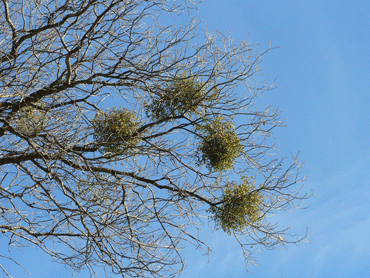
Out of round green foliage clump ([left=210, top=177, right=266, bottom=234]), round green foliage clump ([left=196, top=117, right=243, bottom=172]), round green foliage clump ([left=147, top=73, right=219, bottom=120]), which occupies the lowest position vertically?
round green foliage clump ([left=210, top=177, right=266, bottom=234])

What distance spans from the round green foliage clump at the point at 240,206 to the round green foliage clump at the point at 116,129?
4.23ft

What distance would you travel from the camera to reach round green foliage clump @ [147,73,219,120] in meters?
4.32

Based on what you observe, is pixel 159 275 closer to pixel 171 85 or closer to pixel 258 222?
pixel 258 222

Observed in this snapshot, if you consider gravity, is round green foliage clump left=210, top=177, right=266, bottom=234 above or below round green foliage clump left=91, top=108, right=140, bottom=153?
below

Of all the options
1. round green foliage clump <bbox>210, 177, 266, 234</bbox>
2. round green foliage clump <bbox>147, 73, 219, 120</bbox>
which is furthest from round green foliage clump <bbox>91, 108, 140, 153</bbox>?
round green foliage clump <bbox>210, 177, 266, 234</bbox>

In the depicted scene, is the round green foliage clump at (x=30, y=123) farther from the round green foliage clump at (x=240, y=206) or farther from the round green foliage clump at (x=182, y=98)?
the round green foliage clump at (x=240, y=206)

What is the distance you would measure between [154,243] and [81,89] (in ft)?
6.93

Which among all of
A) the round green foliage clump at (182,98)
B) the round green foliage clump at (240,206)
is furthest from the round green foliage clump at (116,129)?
the round green foliage clump at (240,206)

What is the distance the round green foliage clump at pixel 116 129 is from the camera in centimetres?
412

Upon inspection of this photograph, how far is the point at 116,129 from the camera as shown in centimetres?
411

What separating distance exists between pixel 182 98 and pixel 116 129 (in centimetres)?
87

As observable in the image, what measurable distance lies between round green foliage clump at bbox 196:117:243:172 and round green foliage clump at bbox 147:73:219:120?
288mm

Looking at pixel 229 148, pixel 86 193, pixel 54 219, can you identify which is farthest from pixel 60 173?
pixel 229 148

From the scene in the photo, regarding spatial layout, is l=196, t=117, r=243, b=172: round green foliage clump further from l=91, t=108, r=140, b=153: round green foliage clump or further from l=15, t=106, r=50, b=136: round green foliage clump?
l=15, t=106, r=50, b=136: round green foliage clump
